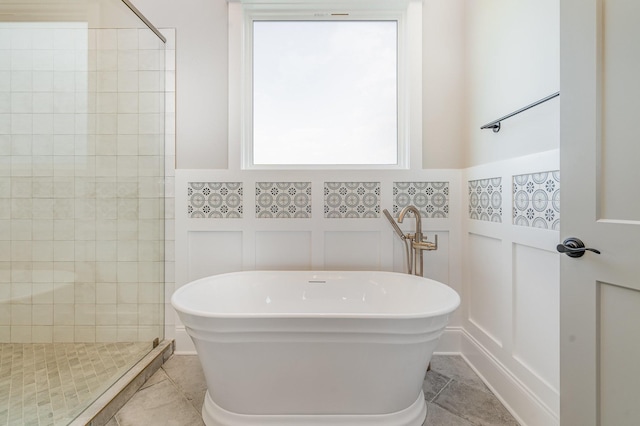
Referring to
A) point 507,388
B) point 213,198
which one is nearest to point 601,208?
point 507,388

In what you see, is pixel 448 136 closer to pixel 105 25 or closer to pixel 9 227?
pixel 105 25

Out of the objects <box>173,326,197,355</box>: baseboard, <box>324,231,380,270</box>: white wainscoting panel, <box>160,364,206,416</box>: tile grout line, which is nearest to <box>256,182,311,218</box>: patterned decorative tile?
<box>324,231,380,270</box>: white wainscoting panel

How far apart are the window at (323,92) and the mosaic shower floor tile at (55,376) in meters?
1.40

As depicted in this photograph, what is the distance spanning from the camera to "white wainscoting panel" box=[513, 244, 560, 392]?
1.16m

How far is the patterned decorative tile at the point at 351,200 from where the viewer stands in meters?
1.92

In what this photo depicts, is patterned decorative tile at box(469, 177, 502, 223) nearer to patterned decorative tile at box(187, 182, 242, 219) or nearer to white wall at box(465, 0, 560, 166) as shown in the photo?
white wall at box(465, 0, 560, 166)

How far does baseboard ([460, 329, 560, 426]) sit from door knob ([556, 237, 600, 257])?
0.75m

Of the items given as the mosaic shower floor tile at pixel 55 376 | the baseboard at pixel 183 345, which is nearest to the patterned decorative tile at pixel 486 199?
the baseboard at pixel 183 345

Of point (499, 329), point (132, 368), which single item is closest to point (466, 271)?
point (499, 329)

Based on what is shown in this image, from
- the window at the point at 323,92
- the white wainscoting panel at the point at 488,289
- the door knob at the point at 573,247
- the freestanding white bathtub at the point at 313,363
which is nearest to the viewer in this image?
the door knob at the point at 573,247

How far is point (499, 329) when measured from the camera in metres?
1.52

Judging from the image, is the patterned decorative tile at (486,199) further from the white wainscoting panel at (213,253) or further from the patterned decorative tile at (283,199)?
the white wainscoting panel at (213,253)

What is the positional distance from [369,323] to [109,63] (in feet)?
6.70

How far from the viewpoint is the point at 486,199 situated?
1641 mm
